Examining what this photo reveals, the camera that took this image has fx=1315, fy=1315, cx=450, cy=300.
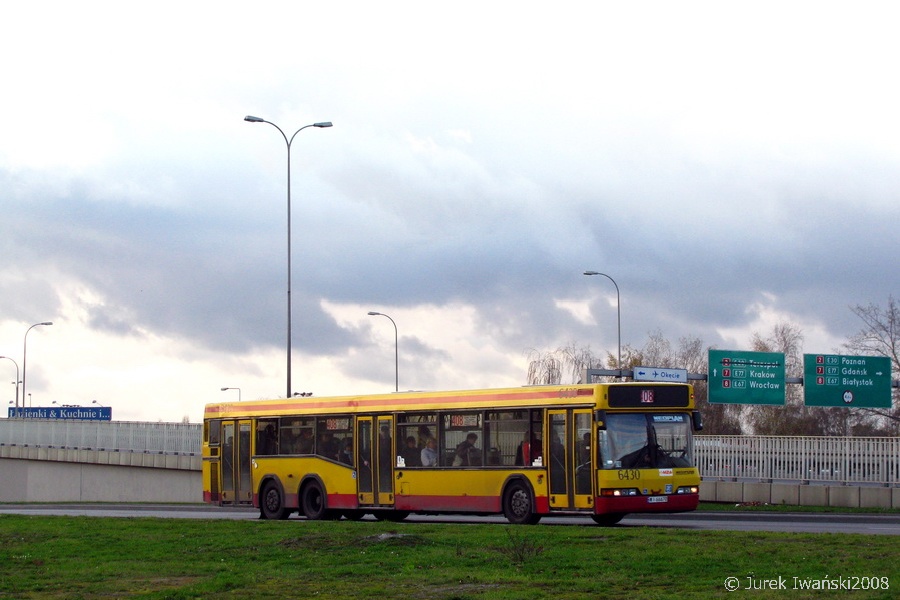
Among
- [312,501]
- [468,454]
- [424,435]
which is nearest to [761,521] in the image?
[468,454]

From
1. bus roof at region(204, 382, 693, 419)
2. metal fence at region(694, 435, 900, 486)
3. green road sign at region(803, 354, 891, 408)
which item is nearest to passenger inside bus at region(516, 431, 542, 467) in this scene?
bus roof at region(204, 382, 693, 419)

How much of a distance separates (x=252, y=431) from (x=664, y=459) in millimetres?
11058

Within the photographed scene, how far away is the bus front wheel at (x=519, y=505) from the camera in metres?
24.0

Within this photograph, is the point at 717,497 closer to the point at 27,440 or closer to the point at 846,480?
the point at 846,480

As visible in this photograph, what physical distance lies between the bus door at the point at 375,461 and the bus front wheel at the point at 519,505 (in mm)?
3401

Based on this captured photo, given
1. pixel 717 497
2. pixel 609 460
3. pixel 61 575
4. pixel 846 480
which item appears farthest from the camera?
pixel 717 497

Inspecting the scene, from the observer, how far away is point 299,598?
13.4 m

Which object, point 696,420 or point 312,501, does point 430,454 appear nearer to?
point 312,501

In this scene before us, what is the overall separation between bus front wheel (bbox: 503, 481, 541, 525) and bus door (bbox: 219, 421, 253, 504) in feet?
27.2

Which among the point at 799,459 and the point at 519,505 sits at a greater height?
the point at 799,459

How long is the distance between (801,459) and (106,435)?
1377 inches

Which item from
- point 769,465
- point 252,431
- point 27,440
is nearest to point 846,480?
point 769,465

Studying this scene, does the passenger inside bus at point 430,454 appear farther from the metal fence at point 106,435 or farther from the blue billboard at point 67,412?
the blue billboard at point 67,412

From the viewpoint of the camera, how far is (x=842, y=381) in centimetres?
4472
